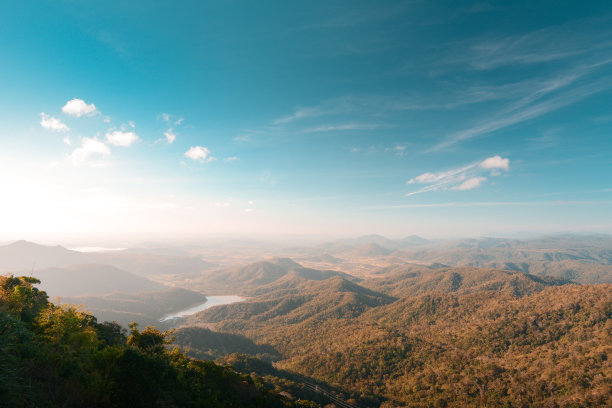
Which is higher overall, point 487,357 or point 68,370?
point 68,370

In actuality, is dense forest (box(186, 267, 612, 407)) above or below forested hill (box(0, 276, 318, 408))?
below

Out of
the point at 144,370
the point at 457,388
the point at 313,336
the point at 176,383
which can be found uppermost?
the point at 144,370

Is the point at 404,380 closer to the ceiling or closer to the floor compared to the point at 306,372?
closer to the ceiling

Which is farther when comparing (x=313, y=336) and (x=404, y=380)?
(x=313, y=336)

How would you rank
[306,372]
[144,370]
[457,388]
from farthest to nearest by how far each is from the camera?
[306,372]
[457,388]
[144,370]

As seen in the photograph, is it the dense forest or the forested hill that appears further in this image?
the dense forest

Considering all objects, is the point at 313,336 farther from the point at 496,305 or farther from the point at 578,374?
the point at 578,374

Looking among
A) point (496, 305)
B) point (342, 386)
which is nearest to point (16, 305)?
point (342, 386)

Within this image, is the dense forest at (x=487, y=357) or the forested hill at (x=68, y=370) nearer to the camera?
the forested hill at (x=68, y=370)

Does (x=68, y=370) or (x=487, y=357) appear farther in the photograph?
(x=487, y=357)

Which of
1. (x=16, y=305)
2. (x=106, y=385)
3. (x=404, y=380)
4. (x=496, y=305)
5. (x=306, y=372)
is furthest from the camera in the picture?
(x=496, y=305)

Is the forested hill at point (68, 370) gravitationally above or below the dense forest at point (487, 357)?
above
